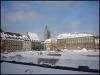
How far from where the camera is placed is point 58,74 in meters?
10.4

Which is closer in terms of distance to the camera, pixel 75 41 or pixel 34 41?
pixel 75 41

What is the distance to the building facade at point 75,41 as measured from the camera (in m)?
44.0

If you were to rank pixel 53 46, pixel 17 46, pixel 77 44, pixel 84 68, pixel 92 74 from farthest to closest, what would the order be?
1. pixel 53 46
2. pixel 77 44
3. pixel 17 46
4. pixel 84 68
5. pixel 92 74

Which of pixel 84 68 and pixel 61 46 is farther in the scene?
pixel 61 46

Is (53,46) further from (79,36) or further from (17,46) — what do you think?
(17,46)

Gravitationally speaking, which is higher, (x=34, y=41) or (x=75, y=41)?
(x=34, y=41)

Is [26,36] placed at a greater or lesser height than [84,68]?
greater

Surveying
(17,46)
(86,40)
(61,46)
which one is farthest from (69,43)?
(17,46)

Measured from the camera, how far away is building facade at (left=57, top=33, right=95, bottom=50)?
44.0 meters

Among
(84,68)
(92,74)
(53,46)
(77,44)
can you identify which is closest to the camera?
(92,74)

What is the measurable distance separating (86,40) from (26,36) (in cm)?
1884

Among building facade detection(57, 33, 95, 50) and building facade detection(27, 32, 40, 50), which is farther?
building facade detection(27, 32, 40, 50)

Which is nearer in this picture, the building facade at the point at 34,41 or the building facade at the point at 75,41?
the building facade at the point at 75,41

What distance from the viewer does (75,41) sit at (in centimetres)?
4847
